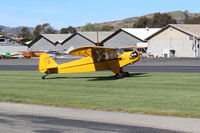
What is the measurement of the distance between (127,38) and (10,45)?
33.3 meters

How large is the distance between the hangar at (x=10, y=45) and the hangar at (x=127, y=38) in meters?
25.6

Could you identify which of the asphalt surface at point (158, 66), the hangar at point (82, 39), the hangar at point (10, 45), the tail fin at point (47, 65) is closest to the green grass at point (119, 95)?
the tail fin at point (47, 65)

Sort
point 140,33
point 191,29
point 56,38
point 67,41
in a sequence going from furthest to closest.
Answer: point 56,38, point 67,41, point 140,33, point 191,29

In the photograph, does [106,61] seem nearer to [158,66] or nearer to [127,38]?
[158,66]

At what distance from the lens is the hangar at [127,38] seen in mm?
91750

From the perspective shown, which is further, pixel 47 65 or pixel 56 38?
pixel 56 38

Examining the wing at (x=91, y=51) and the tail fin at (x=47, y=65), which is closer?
the wing at (x=91, y=51)

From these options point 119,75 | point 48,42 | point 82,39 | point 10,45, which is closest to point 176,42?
point 82,39

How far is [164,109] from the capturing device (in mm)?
14492

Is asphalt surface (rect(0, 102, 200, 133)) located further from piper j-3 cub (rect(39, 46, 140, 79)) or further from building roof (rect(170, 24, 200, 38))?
building roof (rect(170, 24, 200, 38))

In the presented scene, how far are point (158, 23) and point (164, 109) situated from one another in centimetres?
15494

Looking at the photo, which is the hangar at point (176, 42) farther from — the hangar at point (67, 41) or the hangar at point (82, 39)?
the hangar at point (82, 39)

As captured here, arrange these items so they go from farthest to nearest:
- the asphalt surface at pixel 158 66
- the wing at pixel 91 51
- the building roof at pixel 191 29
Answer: the building roof at pixel 191 29 → the asphalt surface at pixel 158 66 → the wing at pixel 91 51

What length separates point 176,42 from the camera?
79000mm
